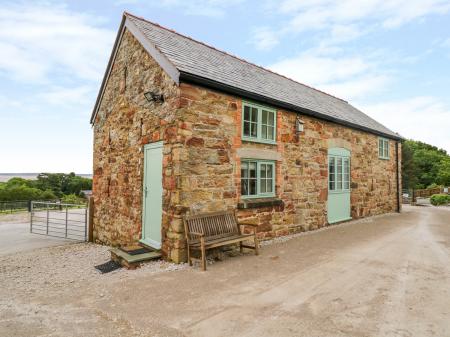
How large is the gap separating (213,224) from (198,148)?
165 centimetres

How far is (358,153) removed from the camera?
1097cm

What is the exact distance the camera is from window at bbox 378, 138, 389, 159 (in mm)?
12552

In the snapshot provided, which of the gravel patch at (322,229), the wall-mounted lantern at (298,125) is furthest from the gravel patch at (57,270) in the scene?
the wall-mounted lantern at (298,125)

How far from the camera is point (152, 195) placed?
6.45 metres

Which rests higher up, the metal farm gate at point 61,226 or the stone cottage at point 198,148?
the stone cottage at point 198,148

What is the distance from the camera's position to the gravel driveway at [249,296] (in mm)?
3094

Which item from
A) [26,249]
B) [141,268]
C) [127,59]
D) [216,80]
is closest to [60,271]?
[141,268]

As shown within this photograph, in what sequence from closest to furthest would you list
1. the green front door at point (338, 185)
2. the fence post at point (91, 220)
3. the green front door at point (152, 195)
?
the green front door at point (152, 195) → the fence post at point (91, 220) → the green front door at point (338, 185)

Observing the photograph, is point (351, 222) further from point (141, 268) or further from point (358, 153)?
point (141, 268)

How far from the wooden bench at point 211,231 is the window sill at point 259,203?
1.42ft

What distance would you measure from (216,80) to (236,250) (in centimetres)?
390

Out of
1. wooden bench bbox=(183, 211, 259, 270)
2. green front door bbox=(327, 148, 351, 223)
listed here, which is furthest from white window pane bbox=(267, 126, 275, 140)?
green front door bbox=(327, 148, 351, 223)

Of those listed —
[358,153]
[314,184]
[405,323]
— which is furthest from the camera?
[358,153]

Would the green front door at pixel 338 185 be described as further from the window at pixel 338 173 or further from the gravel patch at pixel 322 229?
the gravel patch at pixel 322 229
